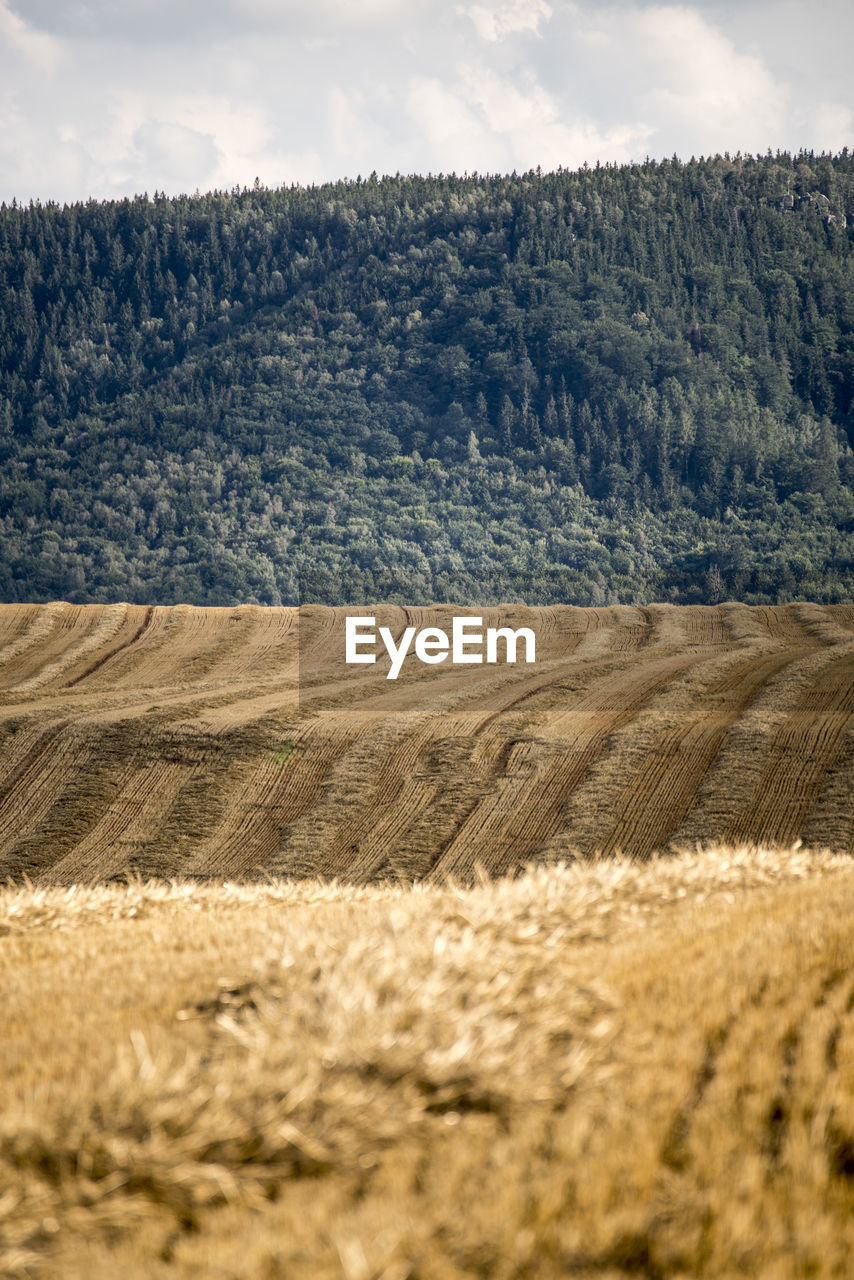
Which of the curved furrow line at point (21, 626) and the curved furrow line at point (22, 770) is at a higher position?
the curved furrow line at point (21, 626)

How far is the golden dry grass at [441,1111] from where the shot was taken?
2.09 m

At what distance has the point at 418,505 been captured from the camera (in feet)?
414

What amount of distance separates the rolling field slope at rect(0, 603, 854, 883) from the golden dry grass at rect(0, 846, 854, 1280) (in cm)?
615

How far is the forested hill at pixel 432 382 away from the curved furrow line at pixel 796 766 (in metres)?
87.8

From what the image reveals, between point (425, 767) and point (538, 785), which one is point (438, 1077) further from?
point (425, 767)

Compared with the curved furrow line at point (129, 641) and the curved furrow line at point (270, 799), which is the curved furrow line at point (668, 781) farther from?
the curved furrow line at point (129, 641)

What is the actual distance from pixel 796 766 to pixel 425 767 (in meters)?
5.13

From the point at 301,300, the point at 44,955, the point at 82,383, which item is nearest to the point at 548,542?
the point at 301,300

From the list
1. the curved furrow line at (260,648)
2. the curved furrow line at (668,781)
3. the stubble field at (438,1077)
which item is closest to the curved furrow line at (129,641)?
the curved furrow line at (260,648)

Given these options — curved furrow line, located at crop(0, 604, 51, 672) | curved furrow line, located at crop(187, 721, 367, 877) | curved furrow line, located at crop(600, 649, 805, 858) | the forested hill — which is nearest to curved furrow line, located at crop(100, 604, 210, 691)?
curved furrow line, located at crop(0, 604, 51, 672)

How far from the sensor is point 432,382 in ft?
466

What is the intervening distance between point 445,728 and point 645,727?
3153 mm

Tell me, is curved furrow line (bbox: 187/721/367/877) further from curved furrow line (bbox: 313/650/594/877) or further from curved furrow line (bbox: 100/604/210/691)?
curved furrow line (bbox: 100/604/210/691)

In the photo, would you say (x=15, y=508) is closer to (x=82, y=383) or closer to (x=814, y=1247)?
(x=82, y=383)
